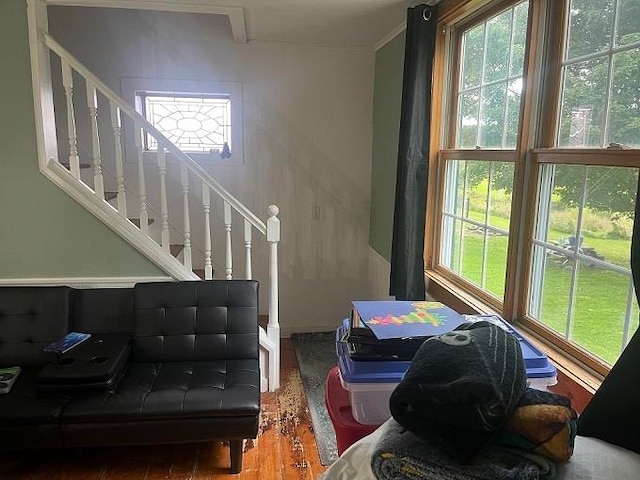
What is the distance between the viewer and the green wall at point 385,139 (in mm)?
3383

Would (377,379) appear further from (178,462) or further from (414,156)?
(414,156)

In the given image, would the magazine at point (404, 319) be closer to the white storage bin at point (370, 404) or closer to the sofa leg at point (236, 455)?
the white storage bin at point (370, 404)

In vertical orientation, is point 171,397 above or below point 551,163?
below

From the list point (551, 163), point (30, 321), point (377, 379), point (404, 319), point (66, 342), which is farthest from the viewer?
point (30, 321)

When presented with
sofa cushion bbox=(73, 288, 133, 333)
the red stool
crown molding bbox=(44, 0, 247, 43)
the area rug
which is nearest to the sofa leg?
the area rug

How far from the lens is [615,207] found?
1558 millimetres

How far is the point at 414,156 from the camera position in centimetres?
272

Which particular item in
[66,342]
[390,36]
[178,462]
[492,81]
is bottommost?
[178,462]

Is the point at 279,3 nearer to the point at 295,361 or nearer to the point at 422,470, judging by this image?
the point at 295,361

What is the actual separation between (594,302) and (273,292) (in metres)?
1.83

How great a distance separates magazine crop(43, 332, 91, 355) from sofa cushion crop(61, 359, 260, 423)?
295 millimetres

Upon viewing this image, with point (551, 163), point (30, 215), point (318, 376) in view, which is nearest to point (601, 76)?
point (551, 163)

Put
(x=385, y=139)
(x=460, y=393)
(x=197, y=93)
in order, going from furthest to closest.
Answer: (x=197, y=93)
(x=385, y=139)
(x=460, y=393)

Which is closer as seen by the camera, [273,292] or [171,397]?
[171,397]
